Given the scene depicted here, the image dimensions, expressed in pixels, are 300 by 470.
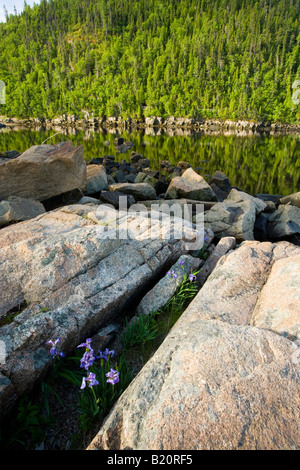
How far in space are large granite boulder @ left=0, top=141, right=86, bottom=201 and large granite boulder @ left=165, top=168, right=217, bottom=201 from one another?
7.06m

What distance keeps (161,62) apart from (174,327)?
166674 millimetres

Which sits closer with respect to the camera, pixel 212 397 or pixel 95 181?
pixel 212 397

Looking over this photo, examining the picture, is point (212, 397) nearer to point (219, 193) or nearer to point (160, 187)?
point (160, 187)

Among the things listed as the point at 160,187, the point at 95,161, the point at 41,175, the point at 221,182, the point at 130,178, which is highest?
the point at 41,175

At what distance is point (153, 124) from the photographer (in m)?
118

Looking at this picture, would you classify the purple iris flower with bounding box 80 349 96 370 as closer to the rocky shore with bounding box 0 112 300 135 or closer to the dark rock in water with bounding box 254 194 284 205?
the dark rock in water with bounding box 254 194 284 205

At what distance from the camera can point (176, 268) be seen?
5855mm

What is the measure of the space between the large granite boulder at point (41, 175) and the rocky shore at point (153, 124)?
91.4 metres

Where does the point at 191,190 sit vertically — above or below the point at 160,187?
above

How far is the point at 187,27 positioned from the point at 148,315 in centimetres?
21845

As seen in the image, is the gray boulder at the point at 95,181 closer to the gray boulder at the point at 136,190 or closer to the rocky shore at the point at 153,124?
the gray boulder at the point at 136,190

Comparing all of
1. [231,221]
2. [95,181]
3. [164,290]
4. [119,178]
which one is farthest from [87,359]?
[119,178]

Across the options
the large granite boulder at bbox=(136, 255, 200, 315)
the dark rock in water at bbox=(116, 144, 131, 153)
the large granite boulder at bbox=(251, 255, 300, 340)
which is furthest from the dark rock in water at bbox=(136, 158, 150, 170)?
the large granite boulder at bbox=(251, 255, 300, 340)
